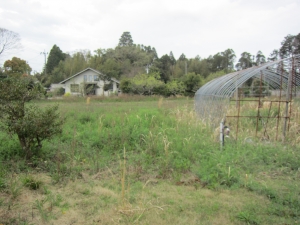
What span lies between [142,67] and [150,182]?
37.8 m

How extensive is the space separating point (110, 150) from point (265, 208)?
347cm

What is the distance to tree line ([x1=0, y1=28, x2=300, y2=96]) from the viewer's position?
90.3 ft

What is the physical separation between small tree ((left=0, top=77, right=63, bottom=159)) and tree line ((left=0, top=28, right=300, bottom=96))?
2248 centimetres

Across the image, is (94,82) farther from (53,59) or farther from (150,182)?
(150,182)

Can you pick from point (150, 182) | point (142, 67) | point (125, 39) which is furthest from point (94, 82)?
point (150, 182)

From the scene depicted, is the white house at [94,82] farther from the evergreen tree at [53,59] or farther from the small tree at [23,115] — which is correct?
the small tree at [23,115]

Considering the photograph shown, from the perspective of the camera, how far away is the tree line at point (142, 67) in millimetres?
27513

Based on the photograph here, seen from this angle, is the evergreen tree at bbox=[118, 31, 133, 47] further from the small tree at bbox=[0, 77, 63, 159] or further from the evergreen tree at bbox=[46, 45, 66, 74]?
the small tree at bbox=[0, 77, 63, 159]

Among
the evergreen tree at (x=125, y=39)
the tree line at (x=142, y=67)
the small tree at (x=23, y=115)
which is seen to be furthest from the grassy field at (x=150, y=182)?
the evergreen tree at (x=125, y=39)

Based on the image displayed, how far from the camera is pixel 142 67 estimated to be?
40.4 meters

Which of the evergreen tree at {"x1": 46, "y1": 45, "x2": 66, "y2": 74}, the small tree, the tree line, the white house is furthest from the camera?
the evergreen tree at {"x1": 46, "y1": 45, "x2": 66, "y2": 74}

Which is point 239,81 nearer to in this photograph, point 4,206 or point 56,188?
point 56,188

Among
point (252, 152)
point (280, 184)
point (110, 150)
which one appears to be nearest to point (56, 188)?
point (110, 150)

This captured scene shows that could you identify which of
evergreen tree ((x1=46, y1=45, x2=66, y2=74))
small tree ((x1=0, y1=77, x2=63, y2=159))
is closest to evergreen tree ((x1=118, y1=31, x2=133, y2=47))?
evergreen tree ((x1=46, y1=45, x2=66, y2=74))
